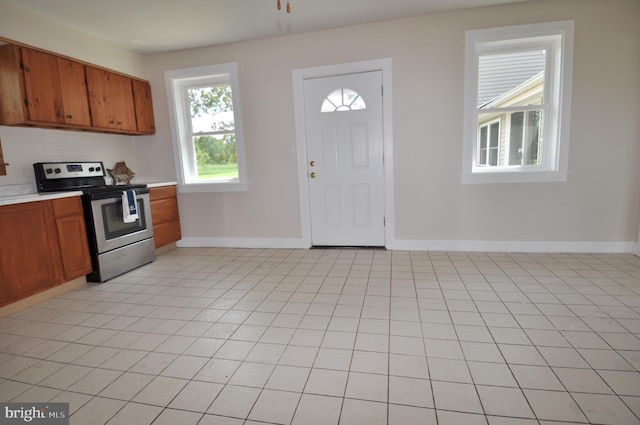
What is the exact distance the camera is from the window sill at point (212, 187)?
4238 mm

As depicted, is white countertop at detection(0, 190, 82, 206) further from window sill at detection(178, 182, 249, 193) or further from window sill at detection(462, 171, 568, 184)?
window sill at detection(462, 171, 568, 184)

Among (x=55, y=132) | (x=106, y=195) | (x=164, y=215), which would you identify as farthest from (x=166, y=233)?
(x=55, y=132)

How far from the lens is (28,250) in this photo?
8.81 ft

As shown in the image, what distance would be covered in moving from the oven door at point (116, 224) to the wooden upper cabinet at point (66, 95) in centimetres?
86

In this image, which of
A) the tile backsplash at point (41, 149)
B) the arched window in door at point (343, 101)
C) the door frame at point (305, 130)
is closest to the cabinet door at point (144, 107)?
the tile backsplash at point (41, 149)

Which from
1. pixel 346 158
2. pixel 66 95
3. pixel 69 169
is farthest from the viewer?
pixel 346 158

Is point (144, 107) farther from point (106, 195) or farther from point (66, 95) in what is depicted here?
point (106, 195)

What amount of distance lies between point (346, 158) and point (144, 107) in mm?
2669

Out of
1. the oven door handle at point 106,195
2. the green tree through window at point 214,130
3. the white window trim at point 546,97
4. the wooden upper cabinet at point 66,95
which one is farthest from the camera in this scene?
the green tree through window at point 214,130

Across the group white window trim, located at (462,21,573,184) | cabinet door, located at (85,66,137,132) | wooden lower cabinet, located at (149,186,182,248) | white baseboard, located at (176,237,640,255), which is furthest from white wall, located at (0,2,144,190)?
white window trim, located at (462,21,573,184)

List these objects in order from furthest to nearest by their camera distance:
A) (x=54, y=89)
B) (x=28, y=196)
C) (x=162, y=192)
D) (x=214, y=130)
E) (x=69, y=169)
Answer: (x=214, y=130) < (x=162, y=192) < (x=69, y=169) < (x=54, y=89) < (x=28, y=196)

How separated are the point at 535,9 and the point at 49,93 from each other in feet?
15.4

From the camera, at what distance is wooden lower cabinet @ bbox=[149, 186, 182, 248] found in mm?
4027

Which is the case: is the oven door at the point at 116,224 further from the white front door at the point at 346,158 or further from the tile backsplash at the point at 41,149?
the white front door at the point at 346,158
